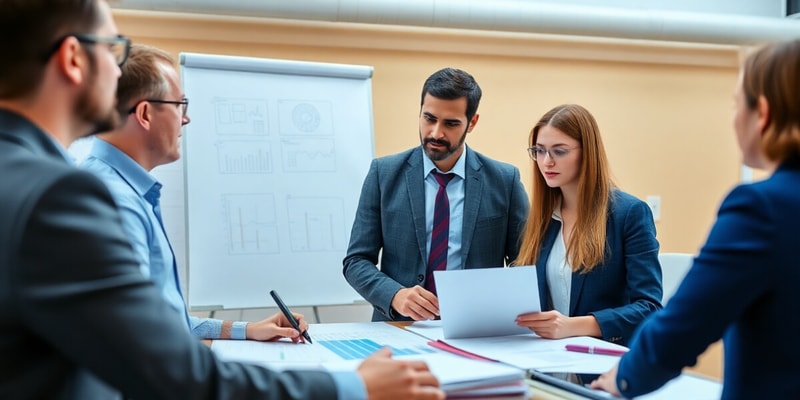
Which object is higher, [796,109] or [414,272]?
[796,109]

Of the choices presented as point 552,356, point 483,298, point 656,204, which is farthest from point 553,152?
point 656,204

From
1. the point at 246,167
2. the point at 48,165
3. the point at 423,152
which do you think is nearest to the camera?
the point at 48,165

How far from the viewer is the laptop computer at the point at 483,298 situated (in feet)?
5.65

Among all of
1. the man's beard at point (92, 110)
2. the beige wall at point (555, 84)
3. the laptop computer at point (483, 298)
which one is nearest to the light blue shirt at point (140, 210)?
the man's beard at point (92, 110)

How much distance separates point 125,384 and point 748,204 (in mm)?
893

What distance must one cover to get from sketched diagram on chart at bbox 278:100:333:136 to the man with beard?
84 cm

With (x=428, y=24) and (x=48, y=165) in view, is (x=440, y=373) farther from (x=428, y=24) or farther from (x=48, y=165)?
(x=428, y=24)

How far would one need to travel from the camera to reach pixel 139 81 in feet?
5.25

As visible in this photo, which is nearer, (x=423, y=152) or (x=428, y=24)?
(x=423, y=152)

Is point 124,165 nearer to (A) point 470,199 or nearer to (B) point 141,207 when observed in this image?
(B) point 141,207

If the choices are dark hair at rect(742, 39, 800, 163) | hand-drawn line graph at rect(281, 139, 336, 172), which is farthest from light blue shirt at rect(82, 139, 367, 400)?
hand-drawn line graph at rect(281, 139, 336, 172)

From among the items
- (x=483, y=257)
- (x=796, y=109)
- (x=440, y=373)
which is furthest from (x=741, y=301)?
(x=483, y=257)

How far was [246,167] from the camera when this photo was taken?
10.5ft

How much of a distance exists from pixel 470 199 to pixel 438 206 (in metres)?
0.12
